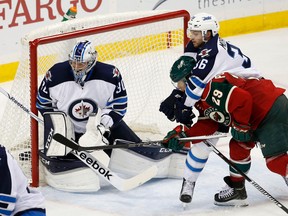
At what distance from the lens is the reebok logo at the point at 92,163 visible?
495 centimetres

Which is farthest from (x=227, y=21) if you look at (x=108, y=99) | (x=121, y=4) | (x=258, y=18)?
(x=108, y=99)

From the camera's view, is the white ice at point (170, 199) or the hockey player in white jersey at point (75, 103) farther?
the hockey player in white jersey at point (75, 103)

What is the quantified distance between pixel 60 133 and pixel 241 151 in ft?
2.88

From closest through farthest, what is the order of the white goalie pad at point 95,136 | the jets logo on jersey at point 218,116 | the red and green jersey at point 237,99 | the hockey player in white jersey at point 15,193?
the hockey player in white jersey at point 15,193 < the red and green jersey at point 237,99 < the jets logo on jersey at point 218,116 < the white goalie pad at point 95,136

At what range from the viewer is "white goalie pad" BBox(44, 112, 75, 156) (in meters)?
4.92

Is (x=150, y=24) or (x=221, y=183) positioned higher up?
(x=150, y=24)

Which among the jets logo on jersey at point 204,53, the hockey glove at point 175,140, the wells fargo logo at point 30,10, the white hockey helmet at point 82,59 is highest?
the jets logo on jersey at point 204,53

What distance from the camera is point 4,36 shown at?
6.77 m

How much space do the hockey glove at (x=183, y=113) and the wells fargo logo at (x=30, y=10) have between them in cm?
232

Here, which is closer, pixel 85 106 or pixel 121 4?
pixel 85 106

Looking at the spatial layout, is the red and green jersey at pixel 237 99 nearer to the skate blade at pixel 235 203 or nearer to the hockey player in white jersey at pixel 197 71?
the hockey player in white jersey at pixel 197 71

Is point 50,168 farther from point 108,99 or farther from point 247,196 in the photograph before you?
point 247,196

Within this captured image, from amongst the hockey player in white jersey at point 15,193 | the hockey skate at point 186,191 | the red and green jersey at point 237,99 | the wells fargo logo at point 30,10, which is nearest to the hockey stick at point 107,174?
the hockey skate at point 186,191

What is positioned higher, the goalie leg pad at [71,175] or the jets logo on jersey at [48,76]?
the jets logo on jersey at [48,76]
